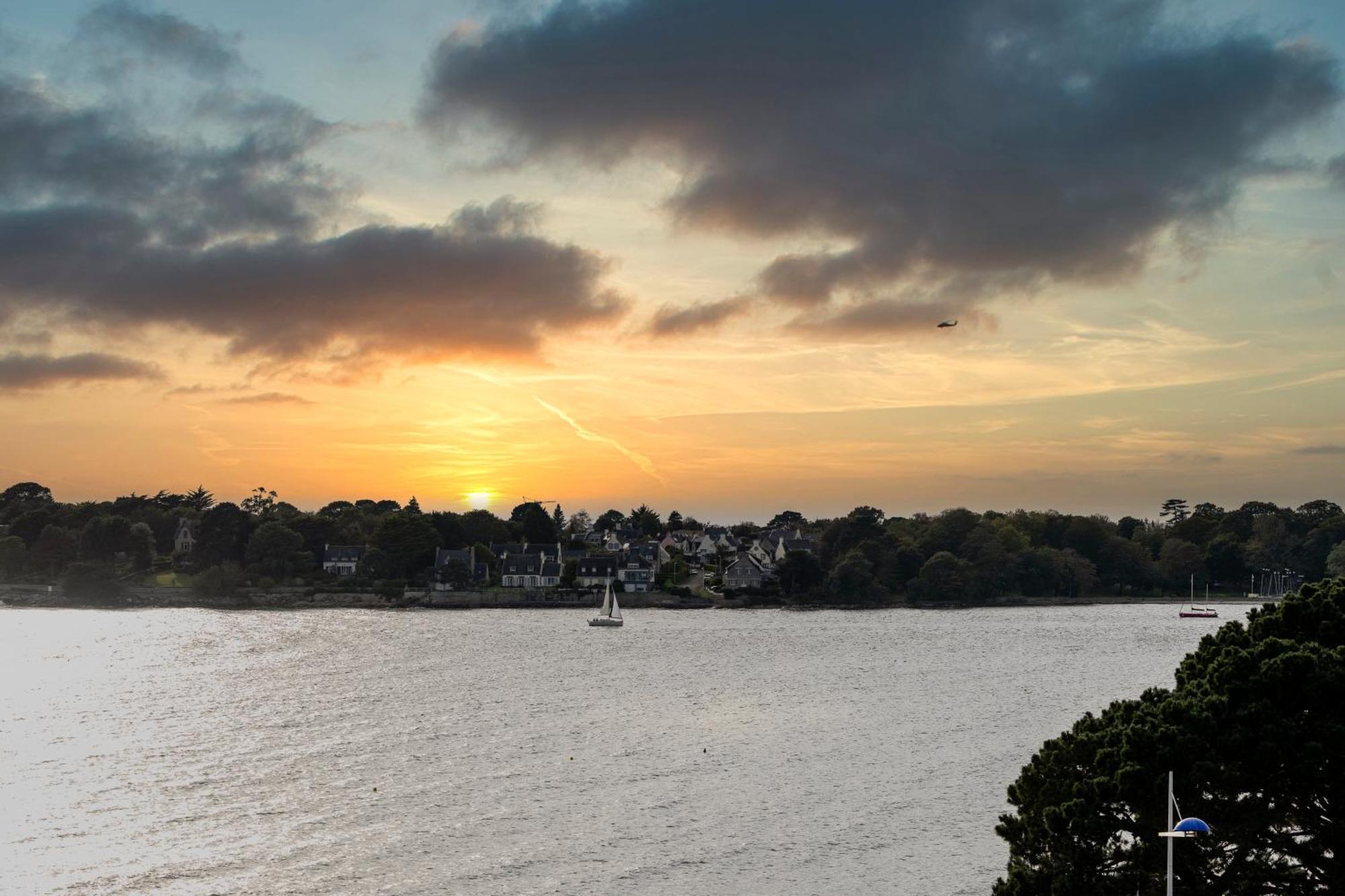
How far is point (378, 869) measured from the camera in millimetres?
33844

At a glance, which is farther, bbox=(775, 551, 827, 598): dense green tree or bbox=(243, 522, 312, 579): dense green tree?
bbox=(775, 551, 827, 598): dense green tree

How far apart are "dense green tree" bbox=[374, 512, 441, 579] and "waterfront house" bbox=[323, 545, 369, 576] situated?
37.3 ft

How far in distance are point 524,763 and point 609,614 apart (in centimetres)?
8948

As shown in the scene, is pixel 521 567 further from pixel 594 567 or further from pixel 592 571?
pixel 594 567

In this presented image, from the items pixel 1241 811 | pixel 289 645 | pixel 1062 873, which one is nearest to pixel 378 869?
pixel 1062 873

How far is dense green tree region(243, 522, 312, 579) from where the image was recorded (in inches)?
7224

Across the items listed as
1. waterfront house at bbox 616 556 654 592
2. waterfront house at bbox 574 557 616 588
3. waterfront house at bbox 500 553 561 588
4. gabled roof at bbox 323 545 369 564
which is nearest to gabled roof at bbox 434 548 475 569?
waterfront house at bbox 500 553 561 588

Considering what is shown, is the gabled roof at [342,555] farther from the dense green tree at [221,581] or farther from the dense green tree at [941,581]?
the dense green tree at [941,581]

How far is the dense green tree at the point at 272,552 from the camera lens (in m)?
184

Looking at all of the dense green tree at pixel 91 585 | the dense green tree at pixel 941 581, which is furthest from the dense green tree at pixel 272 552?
the dense green tree at pixel 941 581

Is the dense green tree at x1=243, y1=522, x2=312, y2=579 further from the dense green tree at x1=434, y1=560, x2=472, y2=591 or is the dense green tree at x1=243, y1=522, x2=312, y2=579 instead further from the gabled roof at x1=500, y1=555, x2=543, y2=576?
the gabled roof at x1=500, y1=555, x2=543, y2=576

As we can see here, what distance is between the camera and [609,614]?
459 ft

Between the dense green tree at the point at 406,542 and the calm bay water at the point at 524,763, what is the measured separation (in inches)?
2695

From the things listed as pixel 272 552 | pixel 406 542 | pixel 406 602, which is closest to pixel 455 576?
pixel 406 602
